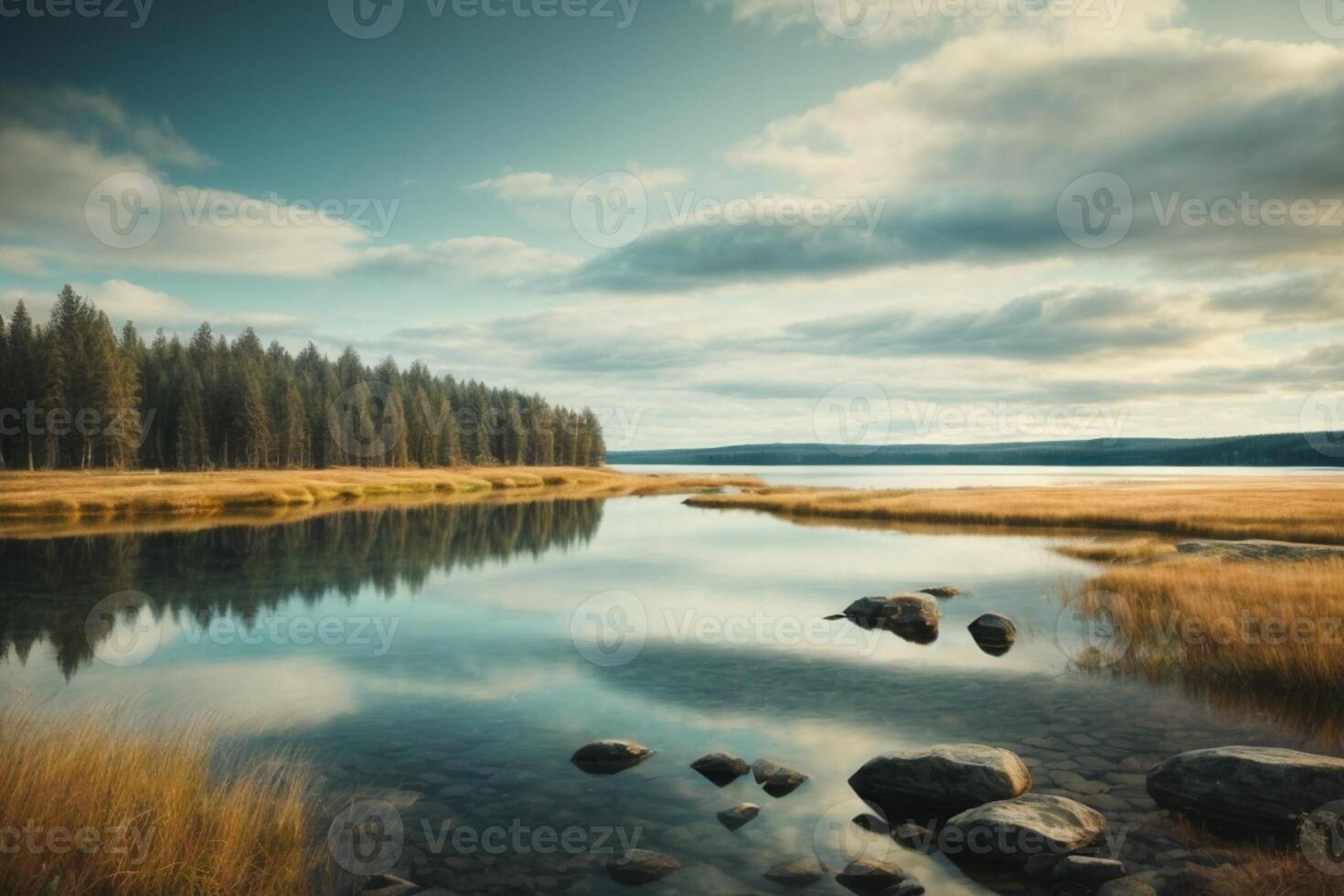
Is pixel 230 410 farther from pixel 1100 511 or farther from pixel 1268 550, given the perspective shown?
pixel 1268 550

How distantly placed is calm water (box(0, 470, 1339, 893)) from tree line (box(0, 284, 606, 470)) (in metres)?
69.5

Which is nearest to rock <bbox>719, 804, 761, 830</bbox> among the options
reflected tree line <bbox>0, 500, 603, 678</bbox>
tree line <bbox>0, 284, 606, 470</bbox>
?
reflected tree line <bbox>0, 500, 603, 678</bbox>

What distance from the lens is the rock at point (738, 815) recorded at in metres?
9.75

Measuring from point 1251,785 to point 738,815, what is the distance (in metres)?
6.57

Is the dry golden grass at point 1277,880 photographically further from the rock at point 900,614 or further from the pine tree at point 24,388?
the pine tree at point 24,388

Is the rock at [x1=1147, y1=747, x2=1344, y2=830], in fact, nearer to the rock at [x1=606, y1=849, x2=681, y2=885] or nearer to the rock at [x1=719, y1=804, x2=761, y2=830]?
the rock at [x1=719, y1=804, x2=761, y2=830]

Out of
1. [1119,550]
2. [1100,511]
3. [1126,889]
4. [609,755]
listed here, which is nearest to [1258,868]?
[1126,889]

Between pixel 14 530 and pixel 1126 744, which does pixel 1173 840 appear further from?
pixel 14 530

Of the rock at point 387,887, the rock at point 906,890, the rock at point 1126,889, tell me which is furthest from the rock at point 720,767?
the rock at point 1126,889

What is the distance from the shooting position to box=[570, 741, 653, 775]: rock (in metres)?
11.9

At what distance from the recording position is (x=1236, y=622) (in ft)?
59.3

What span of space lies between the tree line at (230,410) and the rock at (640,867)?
108 metres

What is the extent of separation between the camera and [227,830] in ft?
25.8

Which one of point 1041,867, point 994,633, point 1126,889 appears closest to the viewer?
point 1126,889
